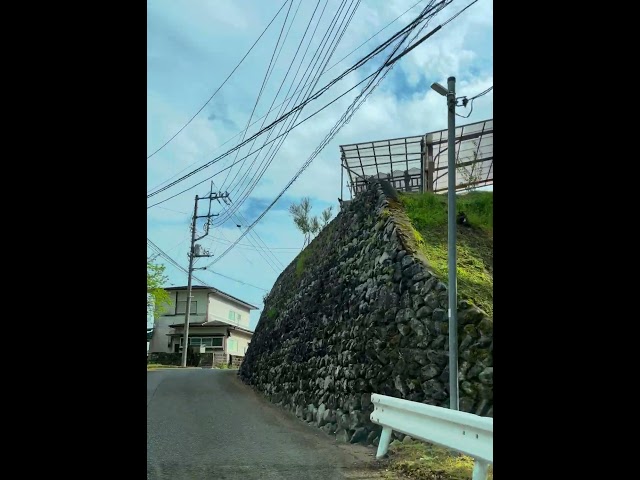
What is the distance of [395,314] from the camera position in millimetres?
8680

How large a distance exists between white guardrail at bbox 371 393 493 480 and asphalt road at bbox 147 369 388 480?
492mm

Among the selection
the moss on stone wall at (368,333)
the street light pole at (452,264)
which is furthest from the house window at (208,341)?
the street light pole at (452,264)

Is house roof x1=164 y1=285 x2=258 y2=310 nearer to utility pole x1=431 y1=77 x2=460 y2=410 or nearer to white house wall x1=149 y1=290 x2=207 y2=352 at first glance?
white house wall x1=149 y1=290 x2=207 y2=352

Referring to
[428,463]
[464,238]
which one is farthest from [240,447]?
[464,238]

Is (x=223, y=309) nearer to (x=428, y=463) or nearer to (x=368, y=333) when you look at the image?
(x=368, y=333)

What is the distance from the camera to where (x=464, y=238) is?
11.1 metres

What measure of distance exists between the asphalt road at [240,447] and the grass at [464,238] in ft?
9.91

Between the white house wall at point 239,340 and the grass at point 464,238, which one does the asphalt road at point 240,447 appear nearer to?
the grass at point 464,238

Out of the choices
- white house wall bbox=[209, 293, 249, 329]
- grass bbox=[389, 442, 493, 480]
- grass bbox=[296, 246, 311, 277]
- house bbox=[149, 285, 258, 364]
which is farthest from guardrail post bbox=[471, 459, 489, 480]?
white house wall bbox=[209, 293, 249, 329]

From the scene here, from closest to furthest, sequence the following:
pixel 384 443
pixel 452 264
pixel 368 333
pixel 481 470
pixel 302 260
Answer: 1. pixel 481 470
2. pixel 384 443
3. pixel 452 264
4. pixel 368 333
5. pixel 302 260

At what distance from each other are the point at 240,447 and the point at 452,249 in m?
3.48
